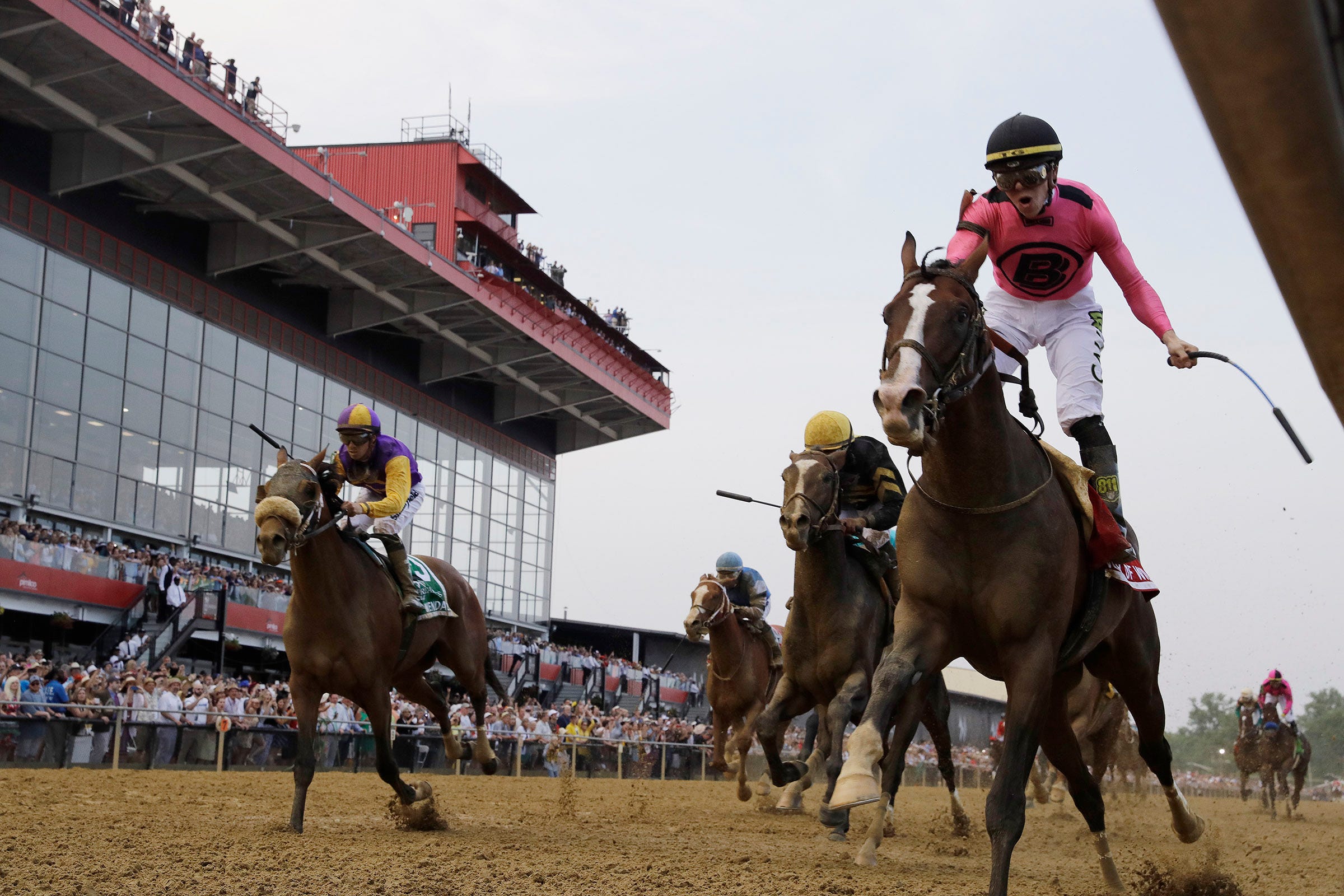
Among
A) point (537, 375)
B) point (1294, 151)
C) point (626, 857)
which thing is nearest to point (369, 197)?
point (537, 375)

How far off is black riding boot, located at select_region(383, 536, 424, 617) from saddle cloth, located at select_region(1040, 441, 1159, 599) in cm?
578

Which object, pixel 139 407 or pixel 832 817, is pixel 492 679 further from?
pixel 139 407

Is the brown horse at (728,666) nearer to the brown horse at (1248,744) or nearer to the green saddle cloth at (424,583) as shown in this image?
the green saddle cloth at (424,583)

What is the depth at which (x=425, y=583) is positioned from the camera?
35.9 ft

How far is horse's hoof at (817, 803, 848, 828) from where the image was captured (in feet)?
23.4

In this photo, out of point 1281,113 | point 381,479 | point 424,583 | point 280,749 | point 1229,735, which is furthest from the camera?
point 1229,735

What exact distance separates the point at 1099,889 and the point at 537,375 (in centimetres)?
4574

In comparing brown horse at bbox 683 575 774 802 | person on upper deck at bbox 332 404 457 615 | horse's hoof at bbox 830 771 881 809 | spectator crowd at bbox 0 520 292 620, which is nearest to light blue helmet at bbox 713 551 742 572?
brown horse at bbox 683 575 774 802

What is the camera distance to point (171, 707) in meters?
18.7

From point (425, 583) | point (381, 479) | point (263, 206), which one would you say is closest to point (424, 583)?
point (425, 583)

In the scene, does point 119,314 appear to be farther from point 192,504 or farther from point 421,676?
point 421,676

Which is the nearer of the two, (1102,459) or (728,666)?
(1102,459)

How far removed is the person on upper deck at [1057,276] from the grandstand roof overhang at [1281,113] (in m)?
5.06

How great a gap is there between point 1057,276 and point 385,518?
550 centimetres
